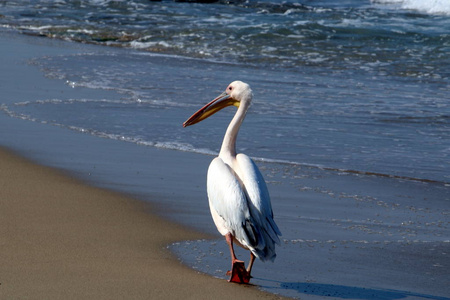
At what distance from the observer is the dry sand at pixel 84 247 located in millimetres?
3703

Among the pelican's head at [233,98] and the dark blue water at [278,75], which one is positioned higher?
the pelican's head at [233,98]

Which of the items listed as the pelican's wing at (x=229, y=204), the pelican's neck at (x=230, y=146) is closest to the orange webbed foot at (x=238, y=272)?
the pelican's wing at (x=229, y=204)

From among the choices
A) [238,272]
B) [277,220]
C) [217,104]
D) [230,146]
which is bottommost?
[277,220]

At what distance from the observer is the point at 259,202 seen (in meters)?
3.96

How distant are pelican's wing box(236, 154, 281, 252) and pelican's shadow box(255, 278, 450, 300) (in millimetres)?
249

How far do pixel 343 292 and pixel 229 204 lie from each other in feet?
2.37

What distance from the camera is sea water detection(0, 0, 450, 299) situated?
15.7 feet

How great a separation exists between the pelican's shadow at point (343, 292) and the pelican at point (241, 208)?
8.0 inches

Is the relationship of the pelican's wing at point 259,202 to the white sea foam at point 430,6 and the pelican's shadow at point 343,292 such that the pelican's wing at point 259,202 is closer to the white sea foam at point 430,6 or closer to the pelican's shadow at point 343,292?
the pelican's shadow at point 343,292

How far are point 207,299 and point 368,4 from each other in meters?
19.5

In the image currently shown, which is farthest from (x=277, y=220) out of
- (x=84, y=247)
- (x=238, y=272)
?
(x=84, y=247)

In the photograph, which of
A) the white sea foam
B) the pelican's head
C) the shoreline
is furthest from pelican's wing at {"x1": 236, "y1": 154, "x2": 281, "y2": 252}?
the white sea foam

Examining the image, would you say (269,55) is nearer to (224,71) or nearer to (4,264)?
(224,71)

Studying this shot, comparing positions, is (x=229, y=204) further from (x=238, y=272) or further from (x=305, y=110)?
(x=305, y=110)
